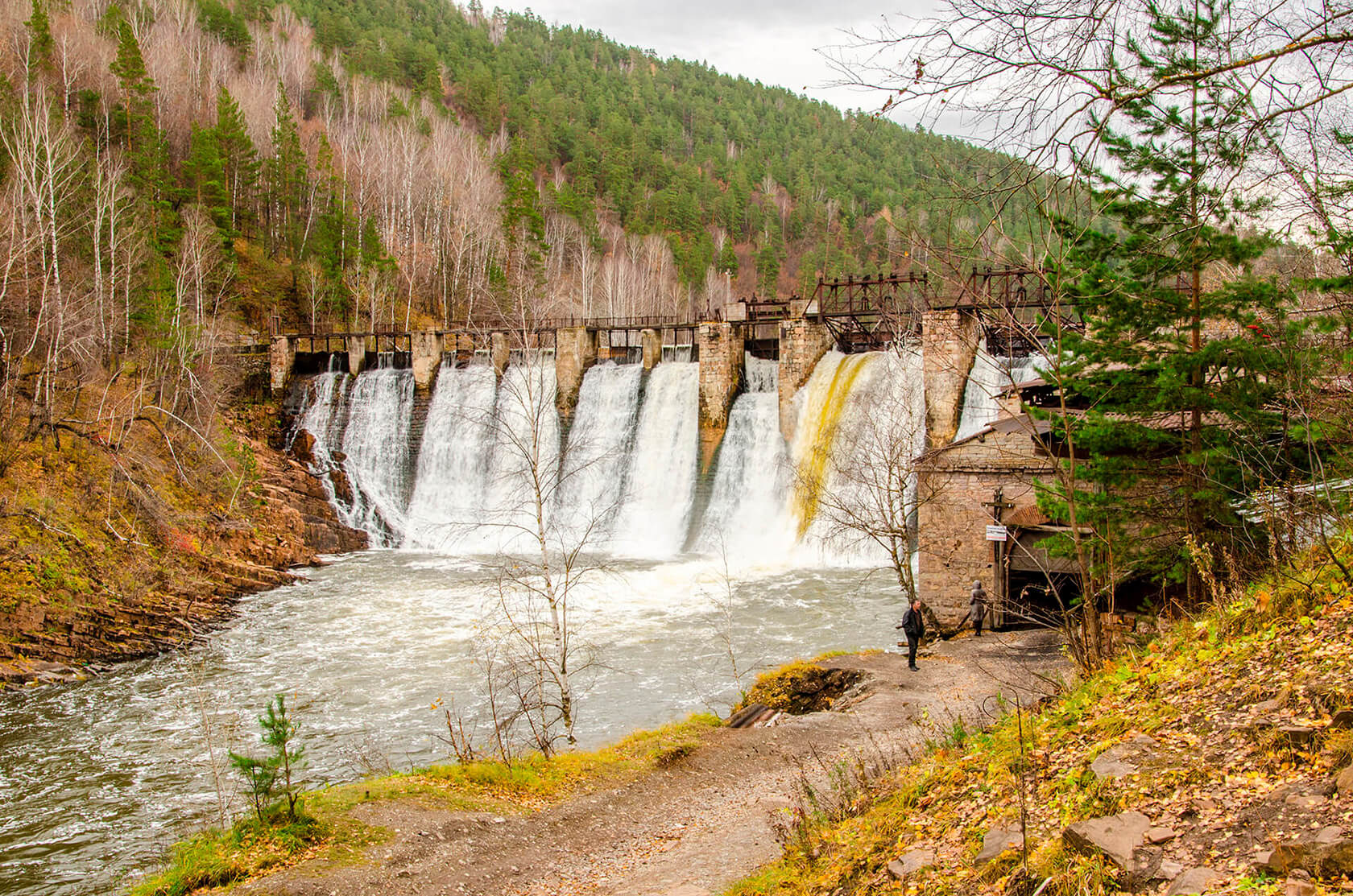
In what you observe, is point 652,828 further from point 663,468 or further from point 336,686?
point 663,468

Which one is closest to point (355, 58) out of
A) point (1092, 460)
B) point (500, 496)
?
point (500, 496)

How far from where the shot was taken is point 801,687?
1202 centimetres

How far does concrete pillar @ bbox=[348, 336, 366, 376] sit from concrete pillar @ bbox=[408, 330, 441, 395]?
341 centimetres

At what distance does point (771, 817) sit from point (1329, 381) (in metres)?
7.02

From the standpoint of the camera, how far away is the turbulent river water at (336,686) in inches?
383

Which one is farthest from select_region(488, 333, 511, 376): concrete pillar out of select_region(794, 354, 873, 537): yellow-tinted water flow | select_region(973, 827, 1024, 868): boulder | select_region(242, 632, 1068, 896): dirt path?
select_region(973, 827, 1024, 868): boulder

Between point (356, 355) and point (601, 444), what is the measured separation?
40.6 ft

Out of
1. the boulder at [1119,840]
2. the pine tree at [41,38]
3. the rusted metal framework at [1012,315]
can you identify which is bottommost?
the boulder at [1119,840]

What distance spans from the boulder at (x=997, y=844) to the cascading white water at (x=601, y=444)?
2206 cm

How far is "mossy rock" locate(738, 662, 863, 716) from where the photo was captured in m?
11.6

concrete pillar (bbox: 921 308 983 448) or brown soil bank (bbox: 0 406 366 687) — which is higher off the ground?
concrete pillar (bbox: 921 308 983 448)

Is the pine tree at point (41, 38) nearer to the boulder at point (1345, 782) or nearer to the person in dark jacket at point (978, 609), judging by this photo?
the person in dark jacket at point (978, 609)

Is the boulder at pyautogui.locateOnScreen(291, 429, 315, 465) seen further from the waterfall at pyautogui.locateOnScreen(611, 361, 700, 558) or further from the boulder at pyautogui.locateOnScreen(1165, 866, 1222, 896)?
the boulder at pyautogui.locateOnScreen(1165, 866, 1222, 896)

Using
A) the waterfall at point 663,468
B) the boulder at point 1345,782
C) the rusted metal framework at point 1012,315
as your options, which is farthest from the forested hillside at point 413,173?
the waterfall at point 663,468
